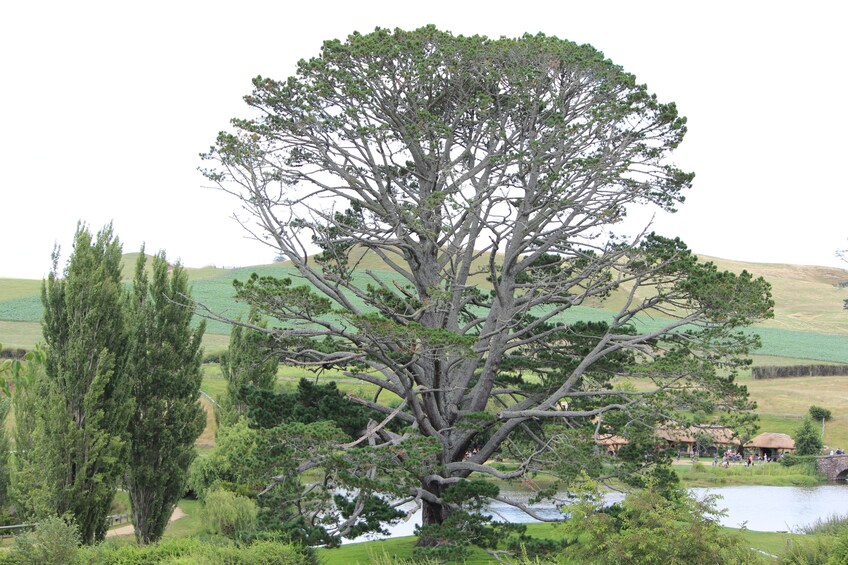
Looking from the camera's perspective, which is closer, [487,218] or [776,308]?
[487,218]

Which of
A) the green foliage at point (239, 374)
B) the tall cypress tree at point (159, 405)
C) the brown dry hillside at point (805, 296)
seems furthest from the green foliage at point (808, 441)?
the brown dry hillside at point (805, 296)

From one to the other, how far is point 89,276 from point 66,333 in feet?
4.65

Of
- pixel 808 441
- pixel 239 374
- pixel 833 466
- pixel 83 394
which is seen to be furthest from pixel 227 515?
pixel 808 441

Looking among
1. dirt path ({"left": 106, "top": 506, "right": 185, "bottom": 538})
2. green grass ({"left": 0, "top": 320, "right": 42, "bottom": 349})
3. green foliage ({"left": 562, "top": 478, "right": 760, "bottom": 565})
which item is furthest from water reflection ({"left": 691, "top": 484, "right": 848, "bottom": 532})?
green grass ({"left": 0, "top": 320, "right": 42, "bottom": 349})

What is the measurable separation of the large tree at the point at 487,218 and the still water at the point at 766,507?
32.7 feet

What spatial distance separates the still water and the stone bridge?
174 centimetres

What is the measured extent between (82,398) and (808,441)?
41.9 metres

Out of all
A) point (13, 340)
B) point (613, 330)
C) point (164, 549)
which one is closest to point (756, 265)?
point (13, 340)

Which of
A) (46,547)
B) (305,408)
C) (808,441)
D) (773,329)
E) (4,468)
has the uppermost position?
(305,408)

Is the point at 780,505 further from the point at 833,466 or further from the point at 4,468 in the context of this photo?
the point at 4,468

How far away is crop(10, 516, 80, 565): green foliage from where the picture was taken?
1547 cm

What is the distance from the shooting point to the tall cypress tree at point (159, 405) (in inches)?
861

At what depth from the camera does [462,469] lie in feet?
63.4

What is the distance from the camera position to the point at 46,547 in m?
15.5
